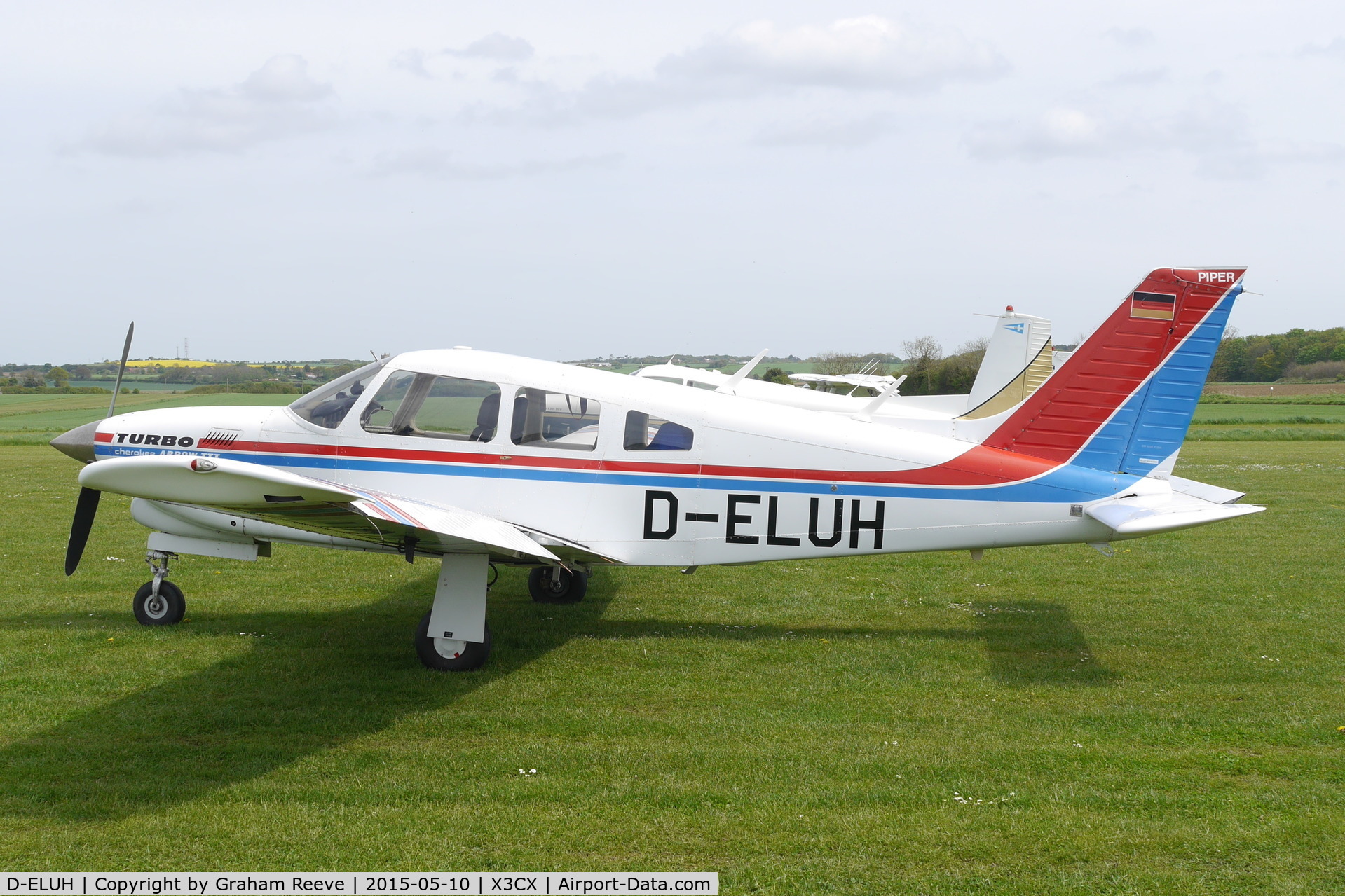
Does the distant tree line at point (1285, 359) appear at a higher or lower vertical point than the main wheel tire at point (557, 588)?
higher

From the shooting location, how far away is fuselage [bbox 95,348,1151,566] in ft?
24.8

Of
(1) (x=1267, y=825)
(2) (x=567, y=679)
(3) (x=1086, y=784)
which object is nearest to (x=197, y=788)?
(2) (x=567, y=679)

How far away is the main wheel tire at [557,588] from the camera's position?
9.43 metres

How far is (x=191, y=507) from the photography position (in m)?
7.75

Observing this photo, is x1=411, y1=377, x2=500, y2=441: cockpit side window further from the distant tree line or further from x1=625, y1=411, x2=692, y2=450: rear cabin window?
the distant tree line

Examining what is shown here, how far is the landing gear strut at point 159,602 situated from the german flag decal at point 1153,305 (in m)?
7.87

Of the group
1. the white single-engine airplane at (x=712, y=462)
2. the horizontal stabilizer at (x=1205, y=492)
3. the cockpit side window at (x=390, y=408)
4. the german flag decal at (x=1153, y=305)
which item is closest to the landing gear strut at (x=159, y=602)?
the white single-engine airplane at (x=712, y=462)

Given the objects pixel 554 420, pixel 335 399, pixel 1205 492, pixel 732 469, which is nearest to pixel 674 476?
pixel 732 469

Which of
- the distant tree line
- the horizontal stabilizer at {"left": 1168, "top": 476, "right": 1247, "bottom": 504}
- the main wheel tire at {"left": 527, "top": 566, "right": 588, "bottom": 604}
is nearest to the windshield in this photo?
the main wheel tire at {"left": 527, "top": 566, "right": 588, "bottom": 604}

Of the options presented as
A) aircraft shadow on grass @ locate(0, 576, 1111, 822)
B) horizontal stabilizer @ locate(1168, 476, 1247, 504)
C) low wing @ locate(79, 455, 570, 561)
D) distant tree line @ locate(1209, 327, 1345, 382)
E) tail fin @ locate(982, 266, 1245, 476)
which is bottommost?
aircraft shadow on grass @ locate(0, 576, 1111, 822)
